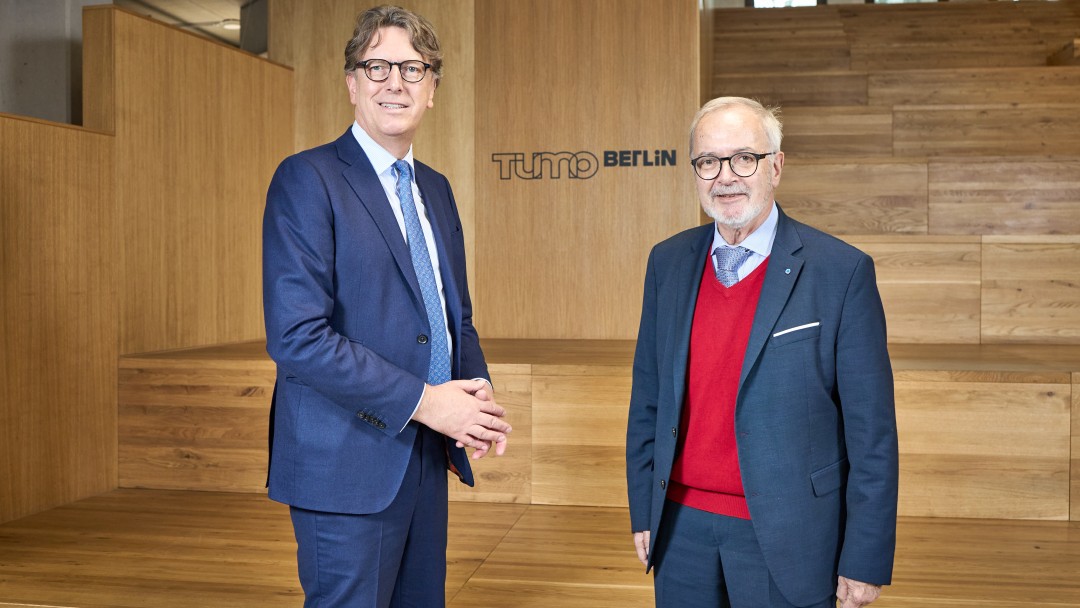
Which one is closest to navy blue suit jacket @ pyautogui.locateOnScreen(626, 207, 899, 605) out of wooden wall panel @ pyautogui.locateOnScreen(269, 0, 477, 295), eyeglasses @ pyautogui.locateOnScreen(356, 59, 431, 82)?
eyeglasses @ pyautogui.locateOnScreen(356, 59, 431, 82)

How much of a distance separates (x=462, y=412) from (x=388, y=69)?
58cm

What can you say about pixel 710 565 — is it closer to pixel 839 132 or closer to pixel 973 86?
pixel 839 132

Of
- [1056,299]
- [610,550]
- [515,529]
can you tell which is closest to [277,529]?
[515,529]

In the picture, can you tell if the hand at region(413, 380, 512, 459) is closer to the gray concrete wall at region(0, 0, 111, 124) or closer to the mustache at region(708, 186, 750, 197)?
Result: the mustache at region(708, 186, 750, 197)

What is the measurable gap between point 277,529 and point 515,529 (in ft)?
2.63

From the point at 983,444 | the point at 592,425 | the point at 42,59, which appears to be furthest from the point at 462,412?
the point at 42,59

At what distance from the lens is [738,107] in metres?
1.67

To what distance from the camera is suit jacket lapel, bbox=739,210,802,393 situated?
5.34 feet

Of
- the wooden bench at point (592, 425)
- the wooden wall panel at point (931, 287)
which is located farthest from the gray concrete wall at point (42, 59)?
the wooden wall panel at point (931, 287)

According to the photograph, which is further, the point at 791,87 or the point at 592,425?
the point at 791,87

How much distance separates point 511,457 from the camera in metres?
3.90

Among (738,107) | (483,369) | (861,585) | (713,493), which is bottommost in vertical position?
(861,585)

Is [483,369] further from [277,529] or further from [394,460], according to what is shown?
[277,529]

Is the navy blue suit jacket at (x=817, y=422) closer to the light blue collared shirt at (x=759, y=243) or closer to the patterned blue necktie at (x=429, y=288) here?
the light blue collared shirt at (x=759, y=243)
